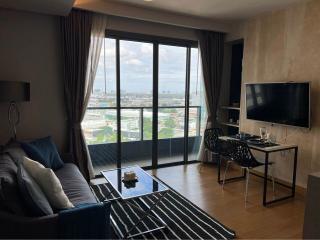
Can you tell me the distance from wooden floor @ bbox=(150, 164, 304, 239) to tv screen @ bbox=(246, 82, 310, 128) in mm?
1078

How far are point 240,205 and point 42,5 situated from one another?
3.58m

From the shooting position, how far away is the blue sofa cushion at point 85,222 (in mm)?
1803

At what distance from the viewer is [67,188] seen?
8.71 feet

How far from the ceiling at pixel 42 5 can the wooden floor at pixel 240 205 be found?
2.89 metres

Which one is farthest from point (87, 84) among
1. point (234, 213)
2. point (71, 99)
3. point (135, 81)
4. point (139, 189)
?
point (234, 213)

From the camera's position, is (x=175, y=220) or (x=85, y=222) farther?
(x=175, y=220)

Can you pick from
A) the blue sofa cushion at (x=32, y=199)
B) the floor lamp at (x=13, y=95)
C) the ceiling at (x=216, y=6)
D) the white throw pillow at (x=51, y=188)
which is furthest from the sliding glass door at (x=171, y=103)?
the blue sofa cushion at (x=32, y=199)

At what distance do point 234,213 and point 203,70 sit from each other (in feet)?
8.83

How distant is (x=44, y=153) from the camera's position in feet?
9.86

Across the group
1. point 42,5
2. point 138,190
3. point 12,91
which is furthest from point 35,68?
point 138,190

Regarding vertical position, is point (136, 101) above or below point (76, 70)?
below

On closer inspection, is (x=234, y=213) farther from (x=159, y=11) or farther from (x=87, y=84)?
(x=159, y=11)

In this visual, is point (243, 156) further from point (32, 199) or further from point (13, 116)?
point (13, 116)

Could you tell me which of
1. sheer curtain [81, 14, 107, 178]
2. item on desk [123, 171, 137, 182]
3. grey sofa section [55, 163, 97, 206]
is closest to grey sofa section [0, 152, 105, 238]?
grey sofa section [55, 163, 97, 206]
